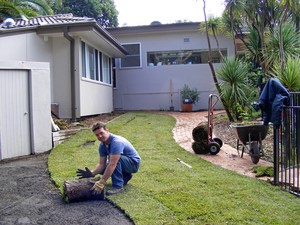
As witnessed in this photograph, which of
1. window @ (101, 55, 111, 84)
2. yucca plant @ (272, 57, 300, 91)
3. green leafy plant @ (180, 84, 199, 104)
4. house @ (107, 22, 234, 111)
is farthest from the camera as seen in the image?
house @ (107, 22, 234, 111)

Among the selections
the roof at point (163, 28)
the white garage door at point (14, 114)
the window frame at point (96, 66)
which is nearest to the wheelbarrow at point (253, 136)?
the white garage door at point (14, 114)

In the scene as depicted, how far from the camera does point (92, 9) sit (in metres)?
31.6

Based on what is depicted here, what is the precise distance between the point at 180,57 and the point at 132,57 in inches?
100

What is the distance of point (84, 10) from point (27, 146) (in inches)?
1024

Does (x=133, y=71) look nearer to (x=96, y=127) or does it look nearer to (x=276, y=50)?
(x=276, y=50)

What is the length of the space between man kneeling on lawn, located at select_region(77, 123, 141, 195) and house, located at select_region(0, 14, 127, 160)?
3.52 metres

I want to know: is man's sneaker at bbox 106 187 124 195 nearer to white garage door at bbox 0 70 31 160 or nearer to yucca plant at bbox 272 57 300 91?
white garage door at bbox 0 70 31 160

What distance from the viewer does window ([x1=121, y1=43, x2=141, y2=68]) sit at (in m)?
18.0

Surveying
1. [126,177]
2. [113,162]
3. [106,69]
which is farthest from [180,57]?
[113,162]

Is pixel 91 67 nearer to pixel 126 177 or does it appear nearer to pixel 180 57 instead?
pixel 180 57

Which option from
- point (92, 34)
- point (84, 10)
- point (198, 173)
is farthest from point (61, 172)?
point (84, 10)

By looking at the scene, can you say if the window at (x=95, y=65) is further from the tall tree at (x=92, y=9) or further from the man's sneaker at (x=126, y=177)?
the tall tree at (x=92, y=9)

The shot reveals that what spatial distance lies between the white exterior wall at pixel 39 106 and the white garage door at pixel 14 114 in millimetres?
89

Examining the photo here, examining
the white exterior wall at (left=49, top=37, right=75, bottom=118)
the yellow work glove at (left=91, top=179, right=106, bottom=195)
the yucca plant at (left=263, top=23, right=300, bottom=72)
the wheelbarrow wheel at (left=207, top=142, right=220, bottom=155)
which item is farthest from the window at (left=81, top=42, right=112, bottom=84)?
the yellow work glove at (left=91, top=179, right=106, bottom=195)
